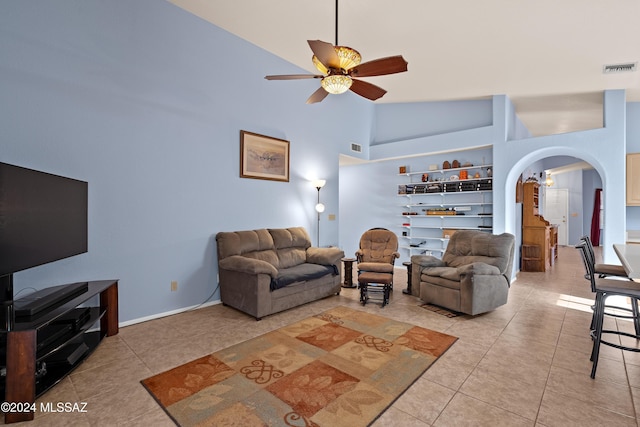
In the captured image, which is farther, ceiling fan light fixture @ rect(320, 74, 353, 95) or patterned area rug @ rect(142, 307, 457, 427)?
ceiling fan light fixture @ rect(320, 74, 353, 95)

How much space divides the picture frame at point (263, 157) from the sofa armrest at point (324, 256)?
134cm

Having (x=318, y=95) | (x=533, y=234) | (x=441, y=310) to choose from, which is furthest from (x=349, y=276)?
(x=533, y=234)

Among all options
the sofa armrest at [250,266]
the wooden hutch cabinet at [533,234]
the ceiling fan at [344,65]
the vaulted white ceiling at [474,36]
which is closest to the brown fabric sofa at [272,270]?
the sofa armrest at [250,266]

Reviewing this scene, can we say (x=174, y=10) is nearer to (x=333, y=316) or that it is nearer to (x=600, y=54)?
(x=333, y=316)

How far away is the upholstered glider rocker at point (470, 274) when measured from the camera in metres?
3.46

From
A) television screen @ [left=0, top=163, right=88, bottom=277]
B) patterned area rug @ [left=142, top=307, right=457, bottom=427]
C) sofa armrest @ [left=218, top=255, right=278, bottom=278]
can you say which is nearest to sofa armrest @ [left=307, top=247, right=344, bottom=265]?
sofa armrest @ [left=218, top=255, right=278, bottom=278]

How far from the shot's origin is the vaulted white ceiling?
310 centimetres

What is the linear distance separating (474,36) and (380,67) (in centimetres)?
191

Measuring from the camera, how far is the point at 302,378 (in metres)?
2.24

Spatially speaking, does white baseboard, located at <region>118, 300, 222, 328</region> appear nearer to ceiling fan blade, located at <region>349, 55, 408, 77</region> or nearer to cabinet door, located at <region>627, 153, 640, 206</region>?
ceiling fan blade, located at <region>349, 55, 408, 77</region>

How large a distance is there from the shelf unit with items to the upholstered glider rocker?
1.66 meters

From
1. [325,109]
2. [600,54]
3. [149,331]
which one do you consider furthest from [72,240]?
[600,54]

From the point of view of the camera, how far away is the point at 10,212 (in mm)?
2006

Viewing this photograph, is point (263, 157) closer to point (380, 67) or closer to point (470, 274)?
point (380, 67)
